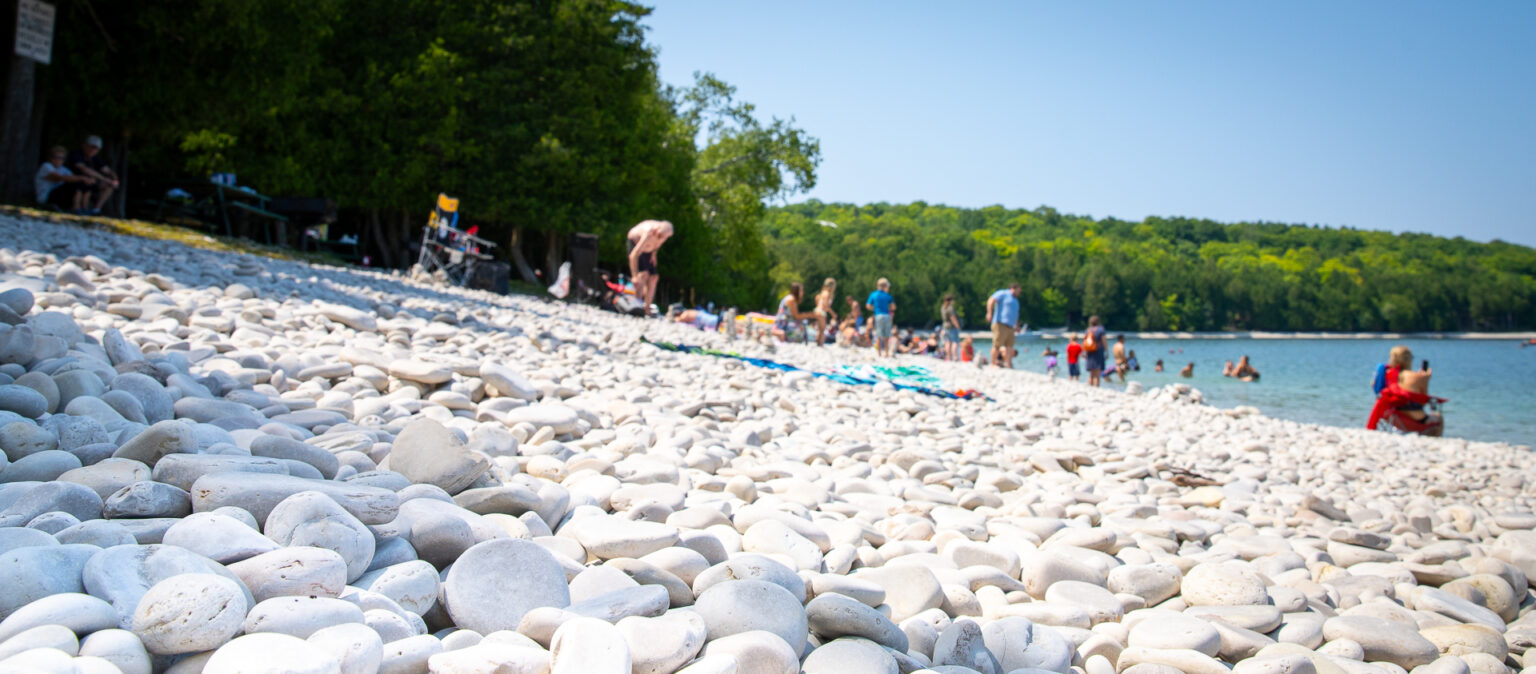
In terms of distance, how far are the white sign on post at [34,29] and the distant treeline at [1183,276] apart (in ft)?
245

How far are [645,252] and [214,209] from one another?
7.05 m

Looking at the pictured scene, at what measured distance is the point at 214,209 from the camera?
14.8m

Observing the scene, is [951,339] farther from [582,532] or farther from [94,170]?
[582,532]

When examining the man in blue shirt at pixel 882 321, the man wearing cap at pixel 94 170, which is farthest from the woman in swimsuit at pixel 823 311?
the man wearing cap at pixel 94 170

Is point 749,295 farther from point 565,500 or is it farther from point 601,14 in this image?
point 565,500

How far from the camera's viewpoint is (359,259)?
22.1m

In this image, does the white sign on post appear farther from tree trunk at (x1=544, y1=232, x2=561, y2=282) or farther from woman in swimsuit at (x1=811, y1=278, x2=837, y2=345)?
tree trunk at (x1=544, y1=232, x2=561, y2=282)

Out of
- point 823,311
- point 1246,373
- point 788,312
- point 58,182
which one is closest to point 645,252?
point 788,312

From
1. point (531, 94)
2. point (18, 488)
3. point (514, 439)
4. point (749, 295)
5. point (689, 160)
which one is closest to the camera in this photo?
point (18, 488)

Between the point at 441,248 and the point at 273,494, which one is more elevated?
the point at 441,248

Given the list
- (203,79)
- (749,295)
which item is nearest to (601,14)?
(203,79)

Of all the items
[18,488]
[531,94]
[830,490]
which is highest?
[531,94]

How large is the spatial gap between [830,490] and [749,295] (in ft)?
145

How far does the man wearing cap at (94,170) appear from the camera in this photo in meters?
10.6
